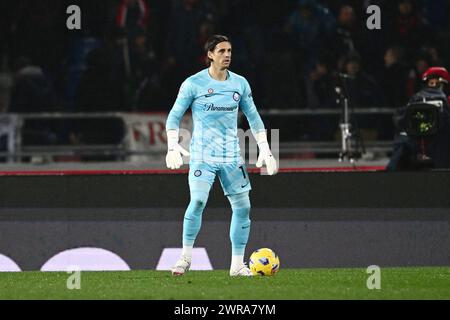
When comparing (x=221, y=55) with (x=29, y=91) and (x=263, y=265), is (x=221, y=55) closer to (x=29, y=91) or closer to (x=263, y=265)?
(x=263, y=265)

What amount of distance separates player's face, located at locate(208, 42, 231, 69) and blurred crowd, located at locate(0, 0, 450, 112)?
5.04 meters

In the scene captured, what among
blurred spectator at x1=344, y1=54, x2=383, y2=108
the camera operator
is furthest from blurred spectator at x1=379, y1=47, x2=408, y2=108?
the camera operator

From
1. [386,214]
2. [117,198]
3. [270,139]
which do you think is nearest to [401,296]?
[386,214]

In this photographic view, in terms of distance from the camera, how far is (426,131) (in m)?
12.3

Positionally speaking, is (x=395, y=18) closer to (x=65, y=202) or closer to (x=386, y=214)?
(x=386, y=214)

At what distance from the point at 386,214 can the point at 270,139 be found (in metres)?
2.59

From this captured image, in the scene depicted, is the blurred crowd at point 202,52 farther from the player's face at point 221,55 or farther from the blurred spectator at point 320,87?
the player's face at point 221,55

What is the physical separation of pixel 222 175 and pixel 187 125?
4.89m

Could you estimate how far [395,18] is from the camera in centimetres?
1578

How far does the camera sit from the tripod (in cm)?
1357

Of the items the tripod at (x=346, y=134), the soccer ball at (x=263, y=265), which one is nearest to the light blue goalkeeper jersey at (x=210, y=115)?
the soccer ball at (x=263, y=265)

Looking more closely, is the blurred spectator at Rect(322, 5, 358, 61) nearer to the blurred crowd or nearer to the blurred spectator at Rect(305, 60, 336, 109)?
the blurred crowd

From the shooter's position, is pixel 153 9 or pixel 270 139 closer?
pixel 270 139

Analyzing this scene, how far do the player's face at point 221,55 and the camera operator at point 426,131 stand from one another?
2.85 metres
